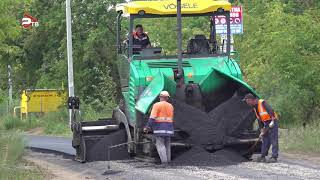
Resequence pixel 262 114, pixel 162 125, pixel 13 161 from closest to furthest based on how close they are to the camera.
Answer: pixel 162 125 → pixel 262 114 → pixel 13 161

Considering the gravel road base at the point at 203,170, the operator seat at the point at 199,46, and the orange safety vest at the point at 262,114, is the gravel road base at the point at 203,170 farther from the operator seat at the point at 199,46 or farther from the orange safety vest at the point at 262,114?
the operator seat at the point at 199,46

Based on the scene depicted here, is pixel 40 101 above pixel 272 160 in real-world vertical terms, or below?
above

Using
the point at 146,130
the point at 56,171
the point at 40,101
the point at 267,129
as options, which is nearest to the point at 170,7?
the point at 146,130

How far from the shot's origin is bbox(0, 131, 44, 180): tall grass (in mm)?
12492

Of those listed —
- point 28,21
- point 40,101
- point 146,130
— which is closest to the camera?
point 146,130

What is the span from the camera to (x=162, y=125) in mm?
13766

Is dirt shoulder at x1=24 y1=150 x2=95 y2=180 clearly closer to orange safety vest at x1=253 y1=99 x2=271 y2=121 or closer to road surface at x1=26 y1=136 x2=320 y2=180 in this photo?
road surface at x1=26 y1=136 x2=320 y2=180

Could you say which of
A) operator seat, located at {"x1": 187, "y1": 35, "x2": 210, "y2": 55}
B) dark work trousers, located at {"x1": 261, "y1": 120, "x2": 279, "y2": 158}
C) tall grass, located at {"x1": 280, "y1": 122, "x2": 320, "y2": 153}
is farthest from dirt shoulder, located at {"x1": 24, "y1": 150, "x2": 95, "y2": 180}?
tall grass, located at {"x1": 280, "y1": 122, "x2": 320, "y2": 153}

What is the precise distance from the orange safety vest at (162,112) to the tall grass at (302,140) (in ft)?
15.6

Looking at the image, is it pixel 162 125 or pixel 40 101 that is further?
pixel 40 101

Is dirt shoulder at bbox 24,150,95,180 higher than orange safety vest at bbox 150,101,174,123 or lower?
lower

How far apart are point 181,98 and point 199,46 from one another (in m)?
1.92

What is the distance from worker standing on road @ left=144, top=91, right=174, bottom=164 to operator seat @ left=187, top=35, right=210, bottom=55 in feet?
7.61

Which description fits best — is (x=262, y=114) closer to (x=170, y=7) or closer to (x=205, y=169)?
(x=205, y=169)
